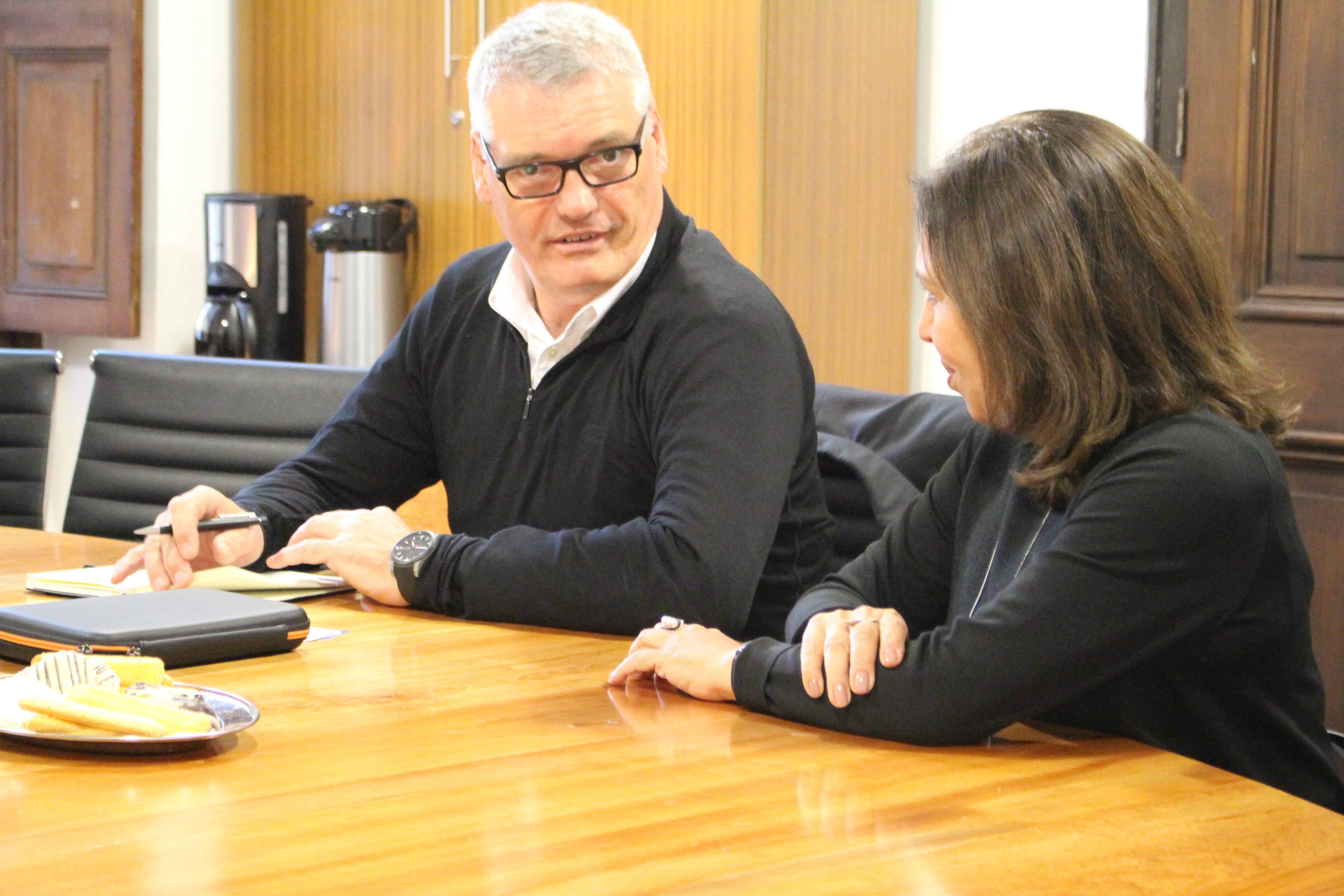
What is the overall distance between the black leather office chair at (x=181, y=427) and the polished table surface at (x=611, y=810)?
3.56ft

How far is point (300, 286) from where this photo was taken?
13.4ft

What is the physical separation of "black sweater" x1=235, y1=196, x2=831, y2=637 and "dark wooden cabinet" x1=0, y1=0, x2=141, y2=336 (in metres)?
2.46

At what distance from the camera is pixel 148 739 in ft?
3.30

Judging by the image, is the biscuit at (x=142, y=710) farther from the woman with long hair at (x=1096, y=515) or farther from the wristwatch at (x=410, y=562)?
the wristwatch at (x=410, y=562)

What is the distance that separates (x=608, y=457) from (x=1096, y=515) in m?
0.75

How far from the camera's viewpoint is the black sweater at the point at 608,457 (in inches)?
60.2

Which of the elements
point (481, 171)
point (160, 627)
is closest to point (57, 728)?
point (160, 627)

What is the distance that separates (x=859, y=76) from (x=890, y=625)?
99.6 inches

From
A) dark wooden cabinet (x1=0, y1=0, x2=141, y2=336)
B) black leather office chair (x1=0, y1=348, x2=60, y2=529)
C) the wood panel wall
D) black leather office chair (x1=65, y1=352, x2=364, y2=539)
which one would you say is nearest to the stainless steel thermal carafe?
the wood panel wall

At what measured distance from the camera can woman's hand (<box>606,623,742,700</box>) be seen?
4.04ft

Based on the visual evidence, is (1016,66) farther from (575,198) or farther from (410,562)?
(410,562)

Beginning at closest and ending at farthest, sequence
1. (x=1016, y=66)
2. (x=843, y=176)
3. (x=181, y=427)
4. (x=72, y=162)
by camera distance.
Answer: (x=181, y=427) < (x=1016, y=66) < (x=843, y=176) < (x=72, y=162)

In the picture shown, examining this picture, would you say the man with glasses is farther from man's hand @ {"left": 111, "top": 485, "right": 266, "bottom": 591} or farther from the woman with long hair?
the woman with long hair

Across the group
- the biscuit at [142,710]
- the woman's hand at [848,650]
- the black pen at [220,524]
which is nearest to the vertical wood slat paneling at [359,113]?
the black pen at [220,524]
